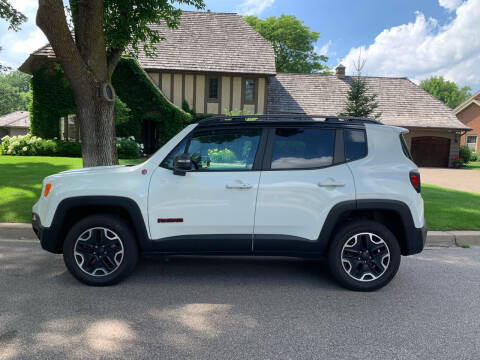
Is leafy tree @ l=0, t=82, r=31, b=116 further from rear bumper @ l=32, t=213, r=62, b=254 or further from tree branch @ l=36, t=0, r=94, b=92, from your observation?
rear bumper @ l=32, t=213, r=62, b=254

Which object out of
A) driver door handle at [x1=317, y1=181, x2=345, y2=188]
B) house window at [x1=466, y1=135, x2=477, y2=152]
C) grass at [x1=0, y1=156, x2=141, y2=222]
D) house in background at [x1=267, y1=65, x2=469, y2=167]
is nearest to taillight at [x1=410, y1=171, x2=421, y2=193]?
driver door handle at [x1=317, y1=181, x2=345, y2=188]

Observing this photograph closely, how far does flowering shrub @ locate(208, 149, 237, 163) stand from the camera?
4204 millimetres

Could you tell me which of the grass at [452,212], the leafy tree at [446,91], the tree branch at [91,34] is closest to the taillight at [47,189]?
the tree branch at [91,34]

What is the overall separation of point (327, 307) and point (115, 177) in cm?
261

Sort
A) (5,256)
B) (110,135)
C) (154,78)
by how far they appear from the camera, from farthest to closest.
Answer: (154,78), (110,135), (5,256)

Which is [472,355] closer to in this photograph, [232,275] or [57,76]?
[232,275]

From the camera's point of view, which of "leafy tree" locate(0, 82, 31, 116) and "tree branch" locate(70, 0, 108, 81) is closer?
"tree branch" locate(70, 0, 108, 81)

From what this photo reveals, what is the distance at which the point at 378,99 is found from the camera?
1174 inches

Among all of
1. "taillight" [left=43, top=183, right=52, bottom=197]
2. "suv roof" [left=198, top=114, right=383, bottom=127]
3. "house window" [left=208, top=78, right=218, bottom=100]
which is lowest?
"taillight" [left=43, top=183, right=52, bottom=197]

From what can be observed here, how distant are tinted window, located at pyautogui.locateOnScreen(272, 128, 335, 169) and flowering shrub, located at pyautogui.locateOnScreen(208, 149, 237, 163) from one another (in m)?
0.47

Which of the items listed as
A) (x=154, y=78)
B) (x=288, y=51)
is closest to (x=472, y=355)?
(x=154, y=78)

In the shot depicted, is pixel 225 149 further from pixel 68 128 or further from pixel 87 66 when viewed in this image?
pixel 68 128

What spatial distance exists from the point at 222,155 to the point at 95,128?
399cm

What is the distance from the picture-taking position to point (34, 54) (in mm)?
21406
